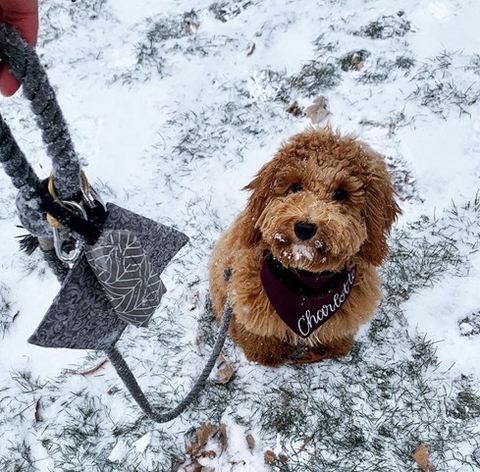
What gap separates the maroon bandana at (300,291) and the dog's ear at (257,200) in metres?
0.14

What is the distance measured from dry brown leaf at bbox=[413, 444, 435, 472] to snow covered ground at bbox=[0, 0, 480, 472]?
0.5 inches

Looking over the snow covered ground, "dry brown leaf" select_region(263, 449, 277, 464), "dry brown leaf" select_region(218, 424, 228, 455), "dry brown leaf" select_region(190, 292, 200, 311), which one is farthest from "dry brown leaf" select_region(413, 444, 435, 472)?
"dry brown leaf" select_region(190, 292, 200, 311)

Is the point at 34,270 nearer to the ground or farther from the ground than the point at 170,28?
nearer to the ground

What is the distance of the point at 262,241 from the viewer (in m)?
2.54

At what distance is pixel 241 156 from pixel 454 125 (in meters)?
1.68

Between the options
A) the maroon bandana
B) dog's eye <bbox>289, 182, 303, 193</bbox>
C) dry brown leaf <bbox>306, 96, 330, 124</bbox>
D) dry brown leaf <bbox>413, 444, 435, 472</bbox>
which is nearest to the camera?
dog's eye <bbox>289, 182, 303, 193</bbox>

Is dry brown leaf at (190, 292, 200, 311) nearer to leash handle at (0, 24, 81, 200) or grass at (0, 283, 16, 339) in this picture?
grass at (0, 283, 16, 339)

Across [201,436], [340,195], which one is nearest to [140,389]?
[201,436]

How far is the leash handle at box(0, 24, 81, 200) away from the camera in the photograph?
1200 mm

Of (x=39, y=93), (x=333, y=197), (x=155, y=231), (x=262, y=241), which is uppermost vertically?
(x=39, y=93)

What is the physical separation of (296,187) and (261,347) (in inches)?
47.3

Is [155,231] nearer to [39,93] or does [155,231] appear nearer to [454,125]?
[39,93]

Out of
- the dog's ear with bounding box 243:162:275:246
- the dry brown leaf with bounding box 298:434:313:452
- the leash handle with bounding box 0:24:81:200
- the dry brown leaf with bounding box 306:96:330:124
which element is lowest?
the dry brown leaf with bounding box 298:434:313:452

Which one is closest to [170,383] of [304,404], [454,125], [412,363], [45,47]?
[304,404]
